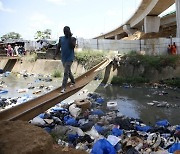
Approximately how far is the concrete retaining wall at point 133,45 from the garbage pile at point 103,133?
1058 cm

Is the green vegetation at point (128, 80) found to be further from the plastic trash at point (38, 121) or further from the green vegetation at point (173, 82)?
the plastic trash at point (38, 121)

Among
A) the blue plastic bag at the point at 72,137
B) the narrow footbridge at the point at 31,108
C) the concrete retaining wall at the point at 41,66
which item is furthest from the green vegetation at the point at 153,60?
the blue plastic bag at the point at 72,137

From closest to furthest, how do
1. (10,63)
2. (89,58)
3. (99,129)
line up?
(99,129) → (89,58) → (10,63)

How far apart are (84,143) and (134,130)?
55.8 inches

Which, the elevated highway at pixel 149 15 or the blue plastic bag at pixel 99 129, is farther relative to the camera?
the elevated highway at pixel 149 15

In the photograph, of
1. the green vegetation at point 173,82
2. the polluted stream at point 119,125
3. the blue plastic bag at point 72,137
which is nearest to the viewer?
the polluted stream at point 119,125

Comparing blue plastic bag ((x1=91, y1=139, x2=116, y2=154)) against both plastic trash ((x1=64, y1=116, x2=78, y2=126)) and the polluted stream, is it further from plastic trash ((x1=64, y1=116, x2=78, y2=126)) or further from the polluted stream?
plastic trash ((x1=64, y1=116, x2=78, y2=126))

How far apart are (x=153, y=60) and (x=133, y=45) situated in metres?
5.09

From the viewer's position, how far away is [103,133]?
18.2ft

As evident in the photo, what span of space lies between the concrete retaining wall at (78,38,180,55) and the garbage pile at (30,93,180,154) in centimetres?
1058

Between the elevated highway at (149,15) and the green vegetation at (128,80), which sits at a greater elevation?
the elevated highway at (149,15)

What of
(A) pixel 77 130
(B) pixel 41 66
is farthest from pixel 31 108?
(B) pixel 41 66

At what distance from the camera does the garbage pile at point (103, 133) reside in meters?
4.60

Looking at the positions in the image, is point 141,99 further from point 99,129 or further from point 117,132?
point 117,132
